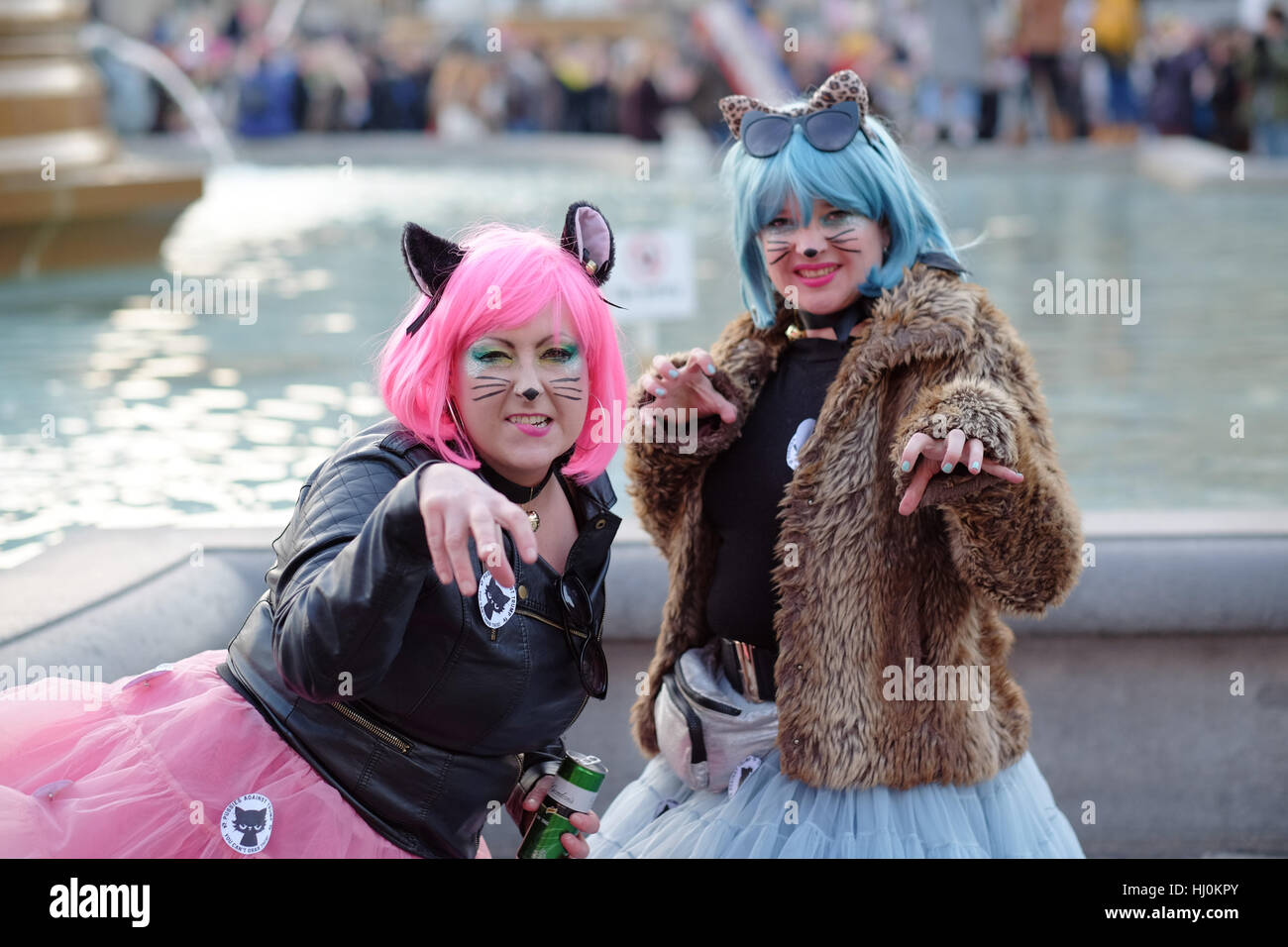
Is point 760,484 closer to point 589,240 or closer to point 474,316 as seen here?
point 589,240

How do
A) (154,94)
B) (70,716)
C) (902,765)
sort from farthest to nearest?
1. (154,94)
2. (902,765)
3. (70,716)

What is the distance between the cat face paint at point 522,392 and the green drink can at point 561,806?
54 cm

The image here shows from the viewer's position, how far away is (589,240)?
2.40m

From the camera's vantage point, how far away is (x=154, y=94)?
78.8 ft

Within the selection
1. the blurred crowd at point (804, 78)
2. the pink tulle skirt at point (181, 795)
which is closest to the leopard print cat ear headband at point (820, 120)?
the pink tulle skirt at point (181, 795)

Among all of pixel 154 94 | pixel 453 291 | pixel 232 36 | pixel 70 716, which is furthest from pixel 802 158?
pixel 232 36

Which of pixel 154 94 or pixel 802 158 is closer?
pixel 802 158

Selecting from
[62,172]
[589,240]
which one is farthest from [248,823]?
[62,172]

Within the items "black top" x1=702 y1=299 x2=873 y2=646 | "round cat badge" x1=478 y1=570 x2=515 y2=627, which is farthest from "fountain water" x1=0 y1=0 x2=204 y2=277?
Answer: "round cat badge" x1=478 y1=570 x2=515 y2=627

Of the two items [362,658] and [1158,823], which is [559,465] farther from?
[1158,823]

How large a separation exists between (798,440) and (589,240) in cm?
58

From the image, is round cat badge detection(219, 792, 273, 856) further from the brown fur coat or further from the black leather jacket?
the brown fur coat

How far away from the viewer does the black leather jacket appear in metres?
2.08

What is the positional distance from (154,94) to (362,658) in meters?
24.0
